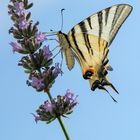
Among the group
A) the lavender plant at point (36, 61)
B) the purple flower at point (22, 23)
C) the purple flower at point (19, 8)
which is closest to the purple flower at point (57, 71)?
the lavender plant at point (36, 61)

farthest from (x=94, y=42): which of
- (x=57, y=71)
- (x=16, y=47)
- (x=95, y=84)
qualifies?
(x=16, y=47)

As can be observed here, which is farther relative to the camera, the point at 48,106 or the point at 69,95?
the point at 69,95

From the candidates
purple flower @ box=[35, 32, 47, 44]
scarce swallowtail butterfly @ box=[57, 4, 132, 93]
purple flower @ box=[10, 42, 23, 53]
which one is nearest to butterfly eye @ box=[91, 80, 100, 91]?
scarce swallowtail butterfly @ box=[57, 4, 132, 93]

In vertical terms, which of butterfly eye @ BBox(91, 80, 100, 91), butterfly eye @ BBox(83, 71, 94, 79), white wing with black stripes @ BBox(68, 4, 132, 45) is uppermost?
white wing with black stripes @ BBox(68, 4, 132, 45)

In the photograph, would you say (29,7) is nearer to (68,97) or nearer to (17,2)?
(17,2)

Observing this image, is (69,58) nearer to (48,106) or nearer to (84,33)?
(84,33)

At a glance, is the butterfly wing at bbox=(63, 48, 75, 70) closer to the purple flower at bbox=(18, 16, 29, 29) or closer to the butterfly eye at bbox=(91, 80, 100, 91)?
the butterfly eye at bbox=(91, 80, 100, 91)

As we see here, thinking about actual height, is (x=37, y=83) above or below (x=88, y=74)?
below

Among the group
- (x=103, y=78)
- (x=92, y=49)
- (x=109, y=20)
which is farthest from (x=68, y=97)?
(x=109, y=20)
